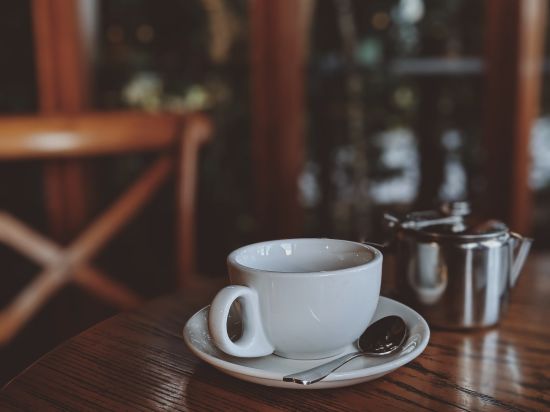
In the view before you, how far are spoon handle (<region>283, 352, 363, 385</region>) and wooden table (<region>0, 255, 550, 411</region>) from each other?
21mm

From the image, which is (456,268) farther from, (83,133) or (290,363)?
(83,133)

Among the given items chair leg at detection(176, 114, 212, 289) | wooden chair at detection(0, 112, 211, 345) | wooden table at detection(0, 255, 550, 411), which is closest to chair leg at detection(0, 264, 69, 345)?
wooden chair at detection(0, 112, 211, 345)

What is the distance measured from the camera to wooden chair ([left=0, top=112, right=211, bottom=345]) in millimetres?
1218

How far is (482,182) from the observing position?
209 cm

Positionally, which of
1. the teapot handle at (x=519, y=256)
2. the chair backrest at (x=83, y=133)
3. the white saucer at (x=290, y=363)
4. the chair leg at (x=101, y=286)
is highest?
the chair backrest at (x=83, y=133)

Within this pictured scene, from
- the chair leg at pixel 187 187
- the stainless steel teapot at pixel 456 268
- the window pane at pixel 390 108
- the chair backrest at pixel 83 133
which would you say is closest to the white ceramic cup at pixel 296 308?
the stainless steel teapot at pixel 456 268

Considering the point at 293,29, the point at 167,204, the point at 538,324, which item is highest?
the point at 293,29

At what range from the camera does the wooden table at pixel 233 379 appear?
0.47 meters

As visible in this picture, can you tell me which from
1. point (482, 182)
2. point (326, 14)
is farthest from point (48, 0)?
point (482, 182)

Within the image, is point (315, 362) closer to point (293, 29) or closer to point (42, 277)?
point (42, 277)

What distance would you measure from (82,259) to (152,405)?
0.85m

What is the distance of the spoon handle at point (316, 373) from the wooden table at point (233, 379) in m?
0.02

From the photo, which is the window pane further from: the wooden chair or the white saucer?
the white saucer

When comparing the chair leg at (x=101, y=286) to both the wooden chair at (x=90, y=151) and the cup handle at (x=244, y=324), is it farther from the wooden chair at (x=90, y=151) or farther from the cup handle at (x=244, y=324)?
the cup handle at (x=244, y=324)
